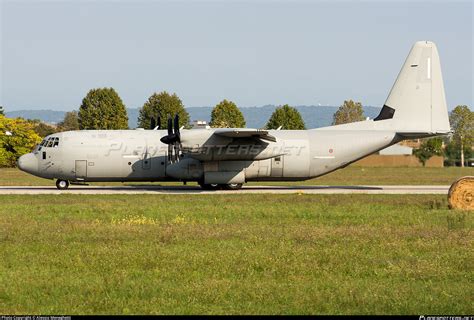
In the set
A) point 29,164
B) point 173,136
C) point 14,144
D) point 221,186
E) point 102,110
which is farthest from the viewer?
point 102,110

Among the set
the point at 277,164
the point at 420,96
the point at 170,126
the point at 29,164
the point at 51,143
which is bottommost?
the point at 29,164

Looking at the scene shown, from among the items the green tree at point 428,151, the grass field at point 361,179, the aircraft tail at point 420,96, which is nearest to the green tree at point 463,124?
the green tree at point 428,151

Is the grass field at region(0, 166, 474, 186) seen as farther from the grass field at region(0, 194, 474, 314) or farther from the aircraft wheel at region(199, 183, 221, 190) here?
the grass field at region(0, 194, 474, 314)

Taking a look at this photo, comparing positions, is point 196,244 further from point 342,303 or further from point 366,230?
point 342,303

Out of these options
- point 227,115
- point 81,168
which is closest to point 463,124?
point 227,115

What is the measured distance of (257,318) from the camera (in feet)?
40.1

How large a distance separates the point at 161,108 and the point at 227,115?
12024mm

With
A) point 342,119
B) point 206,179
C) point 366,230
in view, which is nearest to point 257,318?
point 366,230

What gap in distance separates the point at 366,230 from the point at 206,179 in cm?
1862

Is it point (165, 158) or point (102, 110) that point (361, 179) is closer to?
point (165, 158)

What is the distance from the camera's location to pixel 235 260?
18062mm

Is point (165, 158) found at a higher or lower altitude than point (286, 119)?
lower

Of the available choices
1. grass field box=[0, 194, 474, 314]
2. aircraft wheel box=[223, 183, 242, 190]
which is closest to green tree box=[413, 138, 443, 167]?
aircraft wheel box=[223, 183, 242, 190]

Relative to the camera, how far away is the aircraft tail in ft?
141
